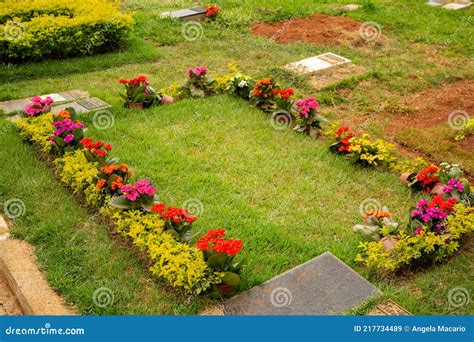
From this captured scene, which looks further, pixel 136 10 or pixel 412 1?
pixel 412 1

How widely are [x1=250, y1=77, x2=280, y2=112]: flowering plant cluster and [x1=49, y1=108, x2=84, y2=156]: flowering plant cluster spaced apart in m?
2.58

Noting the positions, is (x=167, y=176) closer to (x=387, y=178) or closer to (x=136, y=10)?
(x=387, y=178)

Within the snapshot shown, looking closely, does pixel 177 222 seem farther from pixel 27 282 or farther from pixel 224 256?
pixel 27 282

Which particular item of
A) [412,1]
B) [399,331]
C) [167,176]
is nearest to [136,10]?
[412,1]

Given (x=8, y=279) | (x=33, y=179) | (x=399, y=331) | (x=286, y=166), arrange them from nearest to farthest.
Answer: (x=399, y=331) → (x=8, y=279) → (x=33, y=179) → (x=286, y=166)

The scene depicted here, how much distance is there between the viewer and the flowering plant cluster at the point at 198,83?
8.07m

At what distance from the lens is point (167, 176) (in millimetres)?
6078

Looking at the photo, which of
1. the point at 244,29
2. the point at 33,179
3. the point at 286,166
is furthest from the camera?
the point at 244,29

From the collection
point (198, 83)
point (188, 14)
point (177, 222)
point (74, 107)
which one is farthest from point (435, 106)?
point (188, 14)

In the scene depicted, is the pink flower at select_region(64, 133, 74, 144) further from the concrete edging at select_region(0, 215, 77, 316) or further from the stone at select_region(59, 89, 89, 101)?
the stone at select_region(59, 89, 89, 101)

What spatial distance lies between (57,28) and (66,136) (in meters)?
3.88

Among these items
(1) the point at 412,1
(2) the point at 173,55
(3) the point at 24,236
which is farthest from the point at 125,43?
(1) the point at 412,1

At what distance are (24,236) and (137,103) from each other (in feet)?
10.1

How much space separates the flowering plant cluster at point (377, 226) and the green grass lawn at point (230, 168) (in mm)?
147
